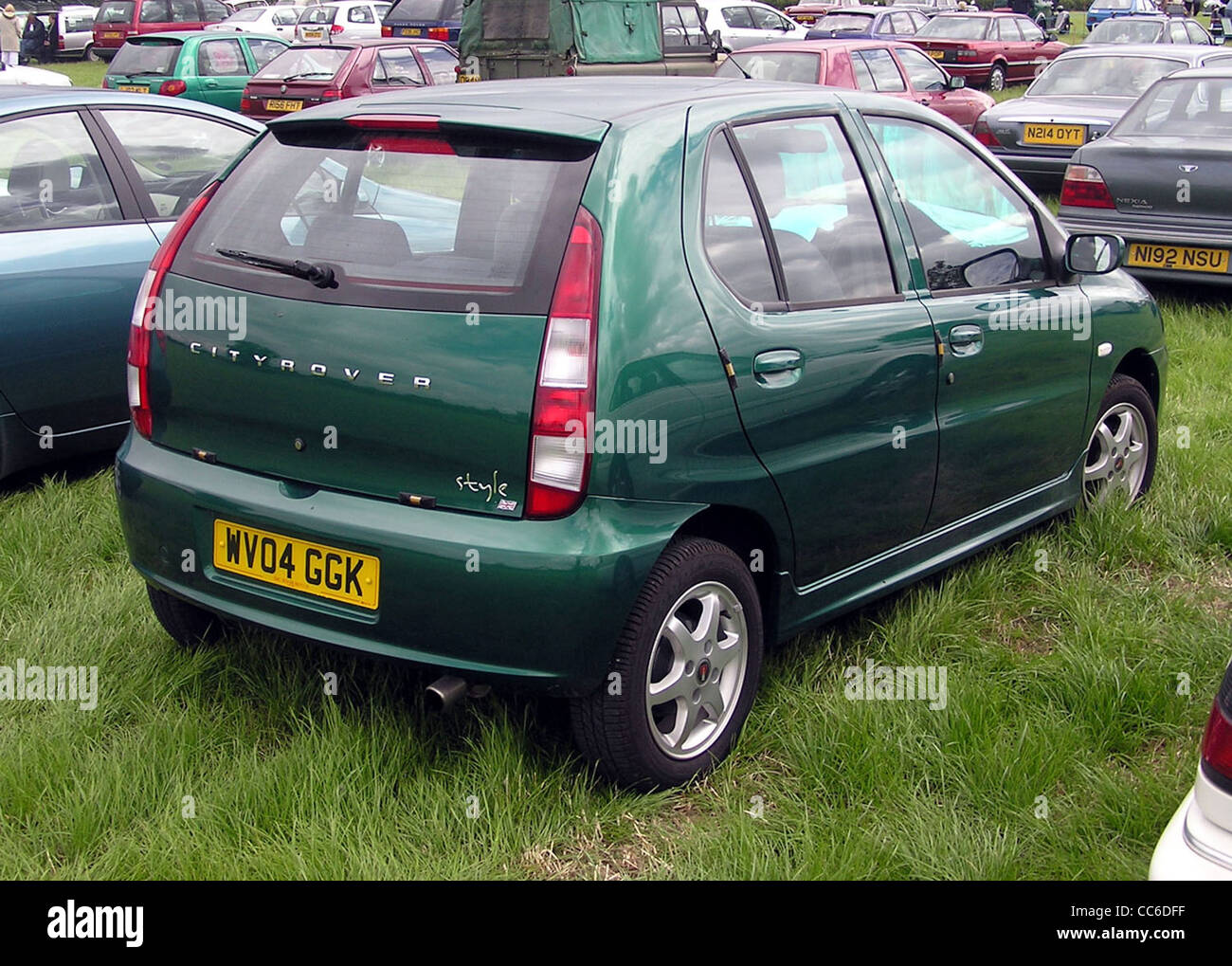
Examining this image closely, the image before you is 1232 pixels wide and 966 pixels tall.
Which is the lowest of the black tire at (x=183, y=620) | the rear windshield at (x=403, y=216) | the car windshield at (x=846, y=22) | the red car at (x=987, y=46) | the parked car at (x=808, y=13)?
the black tire at (x=183, y=620)

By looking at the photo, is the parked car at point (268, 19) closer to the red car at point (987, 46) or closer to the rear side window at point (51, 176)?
the red car at point (987, 46)

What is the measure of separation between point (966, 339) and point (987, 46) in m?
24.0

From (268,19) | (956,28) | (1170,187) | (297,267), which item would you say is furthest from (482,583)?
(268,19)

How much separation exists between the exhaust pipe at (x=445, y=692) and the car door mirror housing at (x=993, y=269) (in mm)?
1997

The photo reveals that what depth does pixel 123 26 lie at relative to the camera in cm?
2836

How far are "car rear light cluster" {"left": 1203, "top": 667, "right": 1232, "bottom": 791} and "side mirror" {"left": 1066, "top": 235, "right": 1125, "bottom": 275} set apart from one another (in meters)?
2.45

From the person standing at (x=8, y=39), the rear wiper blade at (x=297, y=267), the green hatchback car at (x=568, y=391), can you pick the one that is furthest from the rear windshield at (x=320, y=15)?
the rear wiper blade at (x=297, y=267)

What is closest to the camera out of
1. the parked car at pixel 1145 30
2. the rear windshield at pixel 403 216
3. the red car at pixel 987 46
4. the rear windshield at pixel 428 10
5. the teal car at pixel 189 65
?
the rear windshield at pixel 403 216

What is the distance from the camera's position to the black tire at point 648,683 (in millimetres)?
3045

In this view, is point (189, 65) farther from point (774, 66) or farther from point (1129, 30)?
point (1129, 30)

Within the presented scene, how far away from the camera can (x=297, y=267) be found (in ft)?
10.5

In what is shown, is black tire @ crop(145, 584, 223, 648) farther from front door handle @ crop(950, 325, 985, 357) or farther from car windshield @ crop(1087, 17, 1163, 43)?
car windshield @ crop(1087, 17, 1163, 43)

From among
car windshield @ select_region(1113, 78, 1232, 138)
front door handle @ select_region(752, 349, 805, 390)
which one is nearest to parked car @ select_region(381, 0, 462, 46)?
car windshield @ select_region(1113, 78, 1232, 138)

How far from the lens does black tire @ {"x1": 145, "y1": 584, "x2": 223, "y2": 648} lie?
12.4 ft
